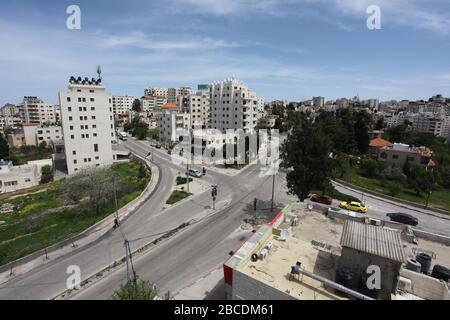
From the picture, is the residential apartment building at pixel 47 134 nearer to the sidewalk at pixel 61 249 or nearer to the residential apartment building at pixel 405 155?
the sidewalk at pixel 61 249

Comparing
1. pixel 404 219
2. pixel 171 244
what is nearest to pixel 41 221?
pixel 171 244

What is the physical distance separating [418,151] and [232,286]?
48754 mm

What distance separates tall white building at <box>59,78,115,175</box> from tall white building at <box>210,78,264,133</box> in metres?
26.6

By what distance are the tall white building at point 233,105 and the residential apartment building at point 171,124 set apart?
30.1ft

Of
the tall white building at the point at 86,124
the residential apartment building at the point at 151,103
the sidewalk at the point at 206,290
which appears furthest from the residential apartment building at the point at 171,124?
the residential apartment building at the point at 151,103

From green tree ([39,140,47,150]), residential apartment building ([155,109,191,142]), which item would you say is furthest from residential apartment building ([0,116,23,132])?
residential apartment building ([155,109,191,142])

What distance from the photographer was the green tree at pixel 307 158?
2180 cm

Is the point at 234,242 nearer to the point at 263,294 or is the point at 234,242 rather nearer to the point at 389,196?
the point at 263,294

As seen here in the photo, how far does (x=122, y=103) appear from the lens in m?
134

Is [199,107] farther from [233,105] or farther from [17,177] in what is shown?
[17,177]

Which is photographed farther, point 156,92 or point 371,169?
point 156,92

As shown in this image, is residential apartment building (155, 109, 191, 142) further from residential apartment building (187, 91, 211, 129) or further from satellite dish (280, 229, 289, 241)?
satellite dish (280, 229, 289, 241)

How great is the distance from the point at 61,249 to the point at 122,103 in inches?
5102

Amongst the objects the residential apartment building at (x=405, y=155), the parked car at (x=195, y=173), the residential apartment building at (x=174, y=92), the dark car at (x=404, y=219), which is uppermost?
the residential apartment building at (x=174, y=92)
